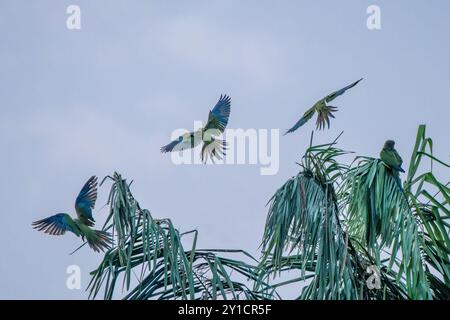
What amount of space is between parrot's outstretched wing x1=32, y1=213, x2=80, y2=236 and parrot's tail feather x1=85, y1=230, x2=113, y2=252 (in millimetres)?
198

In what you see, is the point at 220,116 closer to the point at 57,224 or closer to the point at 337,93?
the point at 337,93

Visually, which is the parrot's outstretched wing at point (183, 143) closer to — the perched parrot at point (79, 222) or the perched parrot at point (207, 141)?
the perched parrot at point (207, 141)

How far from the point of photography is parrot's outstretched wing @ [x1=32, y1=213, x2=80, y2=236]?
19.1ft

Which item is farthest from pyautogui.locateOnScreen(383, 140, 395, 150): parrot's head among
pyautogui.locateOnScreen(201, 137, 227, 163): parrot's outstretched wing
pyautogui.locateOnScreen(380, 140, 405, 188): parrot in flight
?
pyautogui.locateOnScreen(201, 137, 227, 163): parrot's outstretched wing

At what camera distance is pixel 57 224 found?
589cm

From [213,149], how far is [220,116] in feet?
2.25

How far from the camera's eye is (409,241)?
541 cm

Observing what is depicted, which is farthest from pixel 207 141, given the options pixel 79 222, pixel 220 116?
pixel 79 222

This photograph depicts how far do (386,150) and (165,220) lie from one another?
120 cm

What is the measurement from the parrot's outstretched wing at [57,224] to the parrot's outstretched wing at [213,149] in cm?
97
